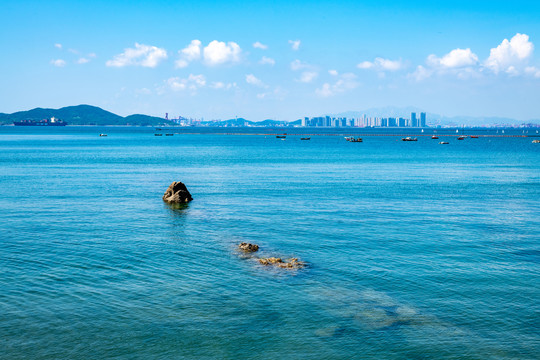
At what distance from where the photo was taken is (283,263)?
132 ft

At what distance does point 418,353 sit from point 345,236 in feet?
81.3

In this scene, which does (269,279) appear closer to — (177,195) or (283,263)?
(283,263)

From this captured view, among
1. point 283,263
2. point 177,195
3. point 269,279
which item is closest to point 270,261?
point 283,263

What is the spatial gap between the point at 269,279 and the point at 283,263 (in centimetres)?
393

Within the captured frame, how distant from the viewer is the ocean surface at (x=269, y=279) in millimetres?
26656

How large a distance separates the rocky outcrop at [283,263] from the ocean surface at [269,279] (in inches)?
36.3

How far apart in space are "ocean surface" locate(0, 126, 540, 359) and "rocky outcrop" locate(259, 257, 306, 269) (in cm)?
92

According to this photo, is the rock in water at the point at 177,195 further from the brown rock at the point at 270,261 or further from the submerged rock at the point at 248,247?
the brown rock at the point at 270,261

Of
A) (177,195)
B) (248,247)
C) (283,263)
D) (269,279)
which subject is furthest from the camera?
(177,195)

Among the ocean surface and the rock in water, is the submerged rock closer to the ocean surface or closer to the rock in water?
the ocean surface

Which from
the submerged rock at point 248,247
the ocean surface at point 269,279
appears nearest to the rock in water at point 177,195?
the ocean surface at point 269,279

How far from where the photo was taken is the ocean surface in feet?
87.5

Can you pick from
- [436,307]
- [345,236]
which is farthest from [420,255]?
[436,307]

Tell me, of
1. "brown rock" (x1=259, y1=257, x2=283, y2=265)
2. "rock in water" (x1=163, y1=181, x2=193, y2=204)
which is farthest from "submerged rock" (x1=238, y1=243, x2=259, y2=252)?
"rock in water" (x1=163, y1=181, x2=193, y2=204)
